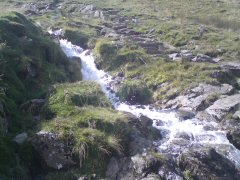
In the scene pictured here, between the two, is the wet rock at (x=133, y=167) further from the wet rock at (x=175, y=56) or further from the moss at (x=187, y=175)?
the wet rock at (x=175, y=56)

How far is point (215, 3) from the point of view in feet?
220

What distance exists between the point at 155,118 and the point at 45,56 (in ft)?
28.6

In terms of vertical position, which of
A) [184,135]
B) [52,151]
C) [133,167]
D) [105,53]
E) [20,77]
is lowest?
[105,53]

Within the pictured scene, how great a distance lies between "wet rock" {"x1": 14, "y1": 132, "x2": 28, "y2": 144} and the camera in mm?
17812

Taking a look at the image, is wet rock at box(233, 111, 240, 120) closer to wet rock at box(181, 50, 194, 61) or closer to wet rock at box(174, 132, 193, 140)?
wet rock at box(174, 132, 193, 140)

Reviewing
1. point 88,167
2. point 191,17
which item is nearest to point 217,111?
point 88,167

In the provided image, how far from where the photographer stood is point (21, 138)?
18.1 meters

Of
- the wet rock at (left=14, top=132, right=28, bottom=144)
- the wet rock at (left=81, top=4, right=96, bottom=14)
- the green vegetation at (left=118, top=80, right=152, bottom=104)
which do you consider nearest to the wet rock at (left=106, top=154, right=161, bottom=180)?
the wet rock at (left=14, top=132, right=28, bottom=144)

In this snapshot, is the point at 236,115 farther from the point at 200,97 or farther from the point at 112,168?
the point at 112,168

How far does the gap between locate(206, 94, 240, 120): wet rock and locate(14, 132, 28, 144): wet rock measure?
13.5 m

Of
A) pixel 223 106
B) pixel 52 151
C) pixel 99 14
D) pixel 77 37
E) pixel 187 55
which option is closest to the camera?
pixel 52 151

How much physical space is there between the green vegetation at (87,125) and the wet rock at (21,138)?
0.92 metres

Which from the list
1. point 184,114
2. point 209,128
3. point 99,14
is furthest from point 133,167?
point 99,14

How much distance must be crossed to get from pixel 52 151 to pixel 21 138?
1526 millimetres
